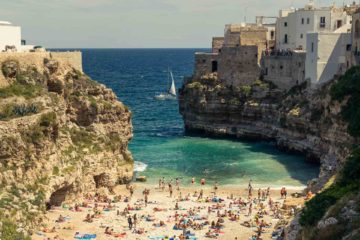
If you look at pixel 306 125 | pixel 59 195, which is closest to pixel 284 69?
pixel 306 125

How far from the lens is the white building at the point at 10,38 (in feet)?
157

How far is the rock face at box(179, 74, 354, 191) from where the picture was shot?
2080 inches

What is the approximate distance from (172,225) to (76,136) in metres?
11.6

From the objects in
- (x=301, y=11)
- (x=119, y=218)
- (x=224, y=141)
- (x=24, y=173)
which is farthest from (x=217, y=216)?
(x=301, y=11)

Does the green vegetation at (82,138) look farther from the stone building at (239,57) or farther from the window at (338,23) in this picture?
the window at (338,23)

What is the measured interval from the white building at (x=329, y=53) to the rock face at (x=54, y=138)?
A: 794 inches

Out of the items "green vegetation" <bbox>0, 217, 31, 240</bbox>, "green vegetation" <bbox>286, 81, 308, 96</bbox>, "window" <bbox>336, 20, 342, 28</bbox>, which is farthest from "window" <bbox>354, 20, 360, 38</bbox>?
"green vegetation" <bbox>0, 217, 31, 240</bbox>

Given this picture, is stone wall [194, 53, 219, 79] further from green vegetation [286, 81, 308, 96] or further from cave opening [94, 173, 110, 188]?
cave opening [94, 173, 110, 188]

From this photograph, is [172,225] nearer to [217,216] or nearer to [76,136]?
[217,216]

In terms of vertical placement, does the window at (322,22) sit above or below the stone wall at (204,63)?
above

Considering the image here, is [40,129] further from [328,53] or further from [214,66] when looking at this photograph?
[214,66]

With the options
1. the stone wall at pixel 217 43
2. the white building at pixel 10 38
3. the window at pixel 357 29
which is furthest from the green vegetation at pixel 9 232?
the stone wall at pixel 217 43

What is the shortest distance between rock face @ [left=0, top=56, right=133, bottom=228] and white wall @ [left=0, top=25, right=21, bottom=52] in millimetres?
4298

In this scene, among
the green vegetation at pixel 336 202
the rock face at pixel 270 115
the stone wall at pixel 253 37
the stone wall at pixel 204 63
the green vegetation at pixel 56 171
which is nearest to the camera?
the green vegetation at pixel 336 202
